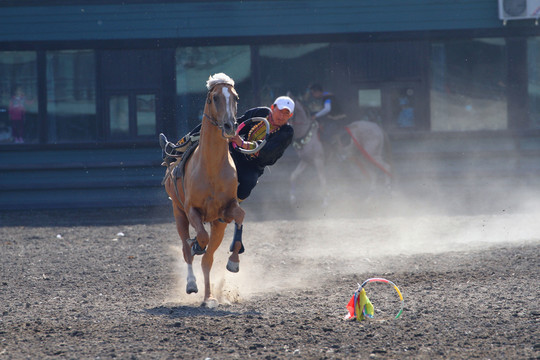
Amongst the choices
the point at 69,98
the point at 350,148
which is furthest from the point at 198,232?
the point at 69,98

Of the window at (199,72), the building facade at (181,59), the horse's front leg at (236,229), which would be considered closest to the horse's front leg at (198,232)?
the horse's front leg at (236,229)

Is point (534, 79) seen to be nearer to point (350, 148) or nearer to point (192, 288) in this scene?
point (350, 148)

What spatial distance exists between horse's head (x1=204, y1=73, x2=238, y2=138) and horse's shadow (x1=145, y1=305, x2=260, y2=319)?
175 cm

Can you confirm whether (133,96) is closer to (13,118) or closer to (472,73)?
(13,118)

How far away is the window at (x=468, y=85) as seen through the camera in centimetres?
1797

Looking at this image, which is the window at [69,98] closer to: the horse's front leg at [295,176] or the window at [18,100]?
the window at [18,100]

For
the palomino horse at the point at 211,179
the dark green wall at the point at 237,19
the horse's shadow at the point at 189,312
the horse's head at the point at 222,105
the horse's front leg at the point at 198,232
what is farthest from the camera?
the dark green wall at the point at 237,19

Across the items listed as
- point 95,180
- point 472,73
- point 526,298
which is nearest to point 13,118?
point 95,180

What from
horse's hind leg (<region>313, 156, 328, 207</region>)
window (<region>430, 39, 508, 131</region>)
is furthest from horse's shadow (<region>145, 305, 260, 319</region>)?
window (<region>430, 39, 508, 131</region>)

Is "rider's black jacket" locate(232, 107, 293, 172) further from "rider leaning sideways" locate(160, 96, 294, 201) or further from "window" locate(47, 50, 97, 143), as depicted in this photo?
"window" locate(47, 50, 97, 143)

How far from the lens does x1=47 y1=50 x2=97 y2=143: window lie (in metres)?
17.7

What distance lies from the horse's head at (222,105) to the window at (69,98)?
10860 millimetres

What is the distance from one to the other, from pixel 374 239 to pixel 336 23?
272 inches

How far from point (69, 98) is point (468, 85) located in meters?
9.61
